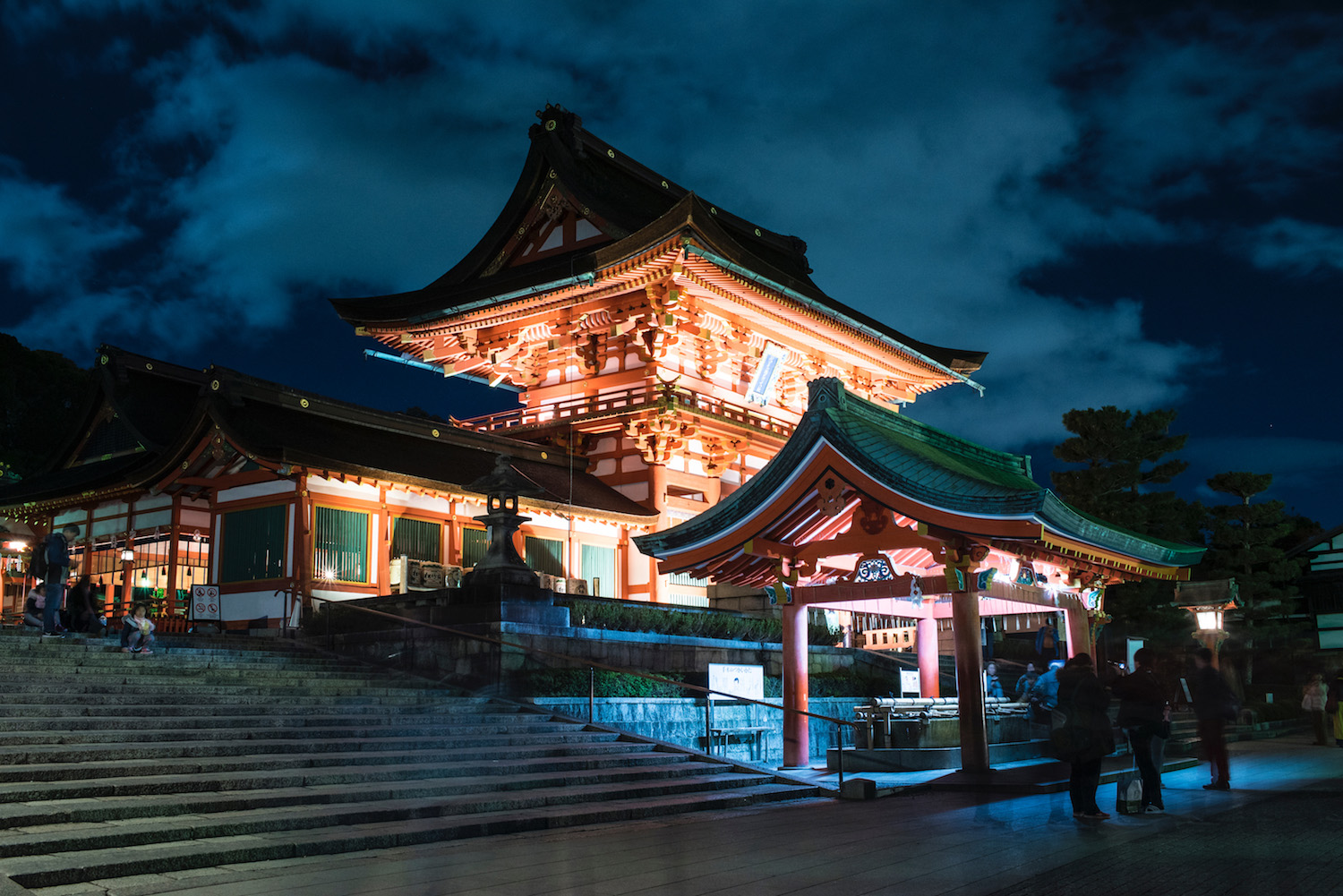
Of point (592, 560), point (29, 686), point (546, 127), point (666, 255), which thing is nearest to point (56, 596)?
point (29, 686)

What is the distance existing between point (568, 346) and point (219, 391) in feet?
37.5

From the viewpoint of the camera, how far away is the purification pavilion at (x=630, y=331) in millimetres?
27156

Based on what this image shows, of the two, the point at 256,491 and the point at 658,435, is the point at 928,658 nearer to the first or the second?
the point at 658,435

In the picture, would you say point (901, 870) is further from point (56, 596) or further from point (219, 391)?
point (219, 391)

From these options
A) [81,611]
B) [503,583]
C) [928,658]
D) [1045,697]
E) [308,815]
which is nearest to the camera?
[308,815]

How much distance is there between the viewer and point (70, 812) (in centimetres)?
786

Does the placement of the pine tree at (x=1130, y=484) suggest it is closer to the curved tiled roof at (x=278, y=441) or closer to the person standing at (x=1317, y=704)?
the person standing at (x=1317, y=704)

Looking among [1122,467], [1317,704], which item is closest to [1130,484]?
[1122,467]

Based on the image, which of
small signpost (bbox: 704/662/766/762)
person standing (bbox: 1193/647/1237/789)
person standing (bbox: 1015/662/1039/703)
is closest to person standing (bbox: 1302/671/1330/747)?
person standing (bbox: 1015/662/1039/703)

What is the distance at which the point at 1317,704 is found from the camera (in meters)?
22.9

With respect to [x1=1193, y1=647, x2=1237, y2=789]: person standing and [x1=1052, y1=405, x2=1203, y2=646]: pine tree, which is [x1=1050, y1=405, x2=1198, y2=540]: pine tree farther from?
[x1=1193, y1=647, x2=1237, y2=789]: person standing

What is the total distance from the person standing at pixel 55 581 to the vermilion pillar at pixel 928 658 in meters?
13.1

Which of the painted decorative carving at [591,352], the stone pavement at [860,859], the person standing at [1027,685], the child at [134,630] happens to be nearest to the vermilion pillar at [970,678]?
the stone pavement at [860,859]

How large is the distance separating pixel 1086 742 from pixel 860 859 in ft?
10.5
